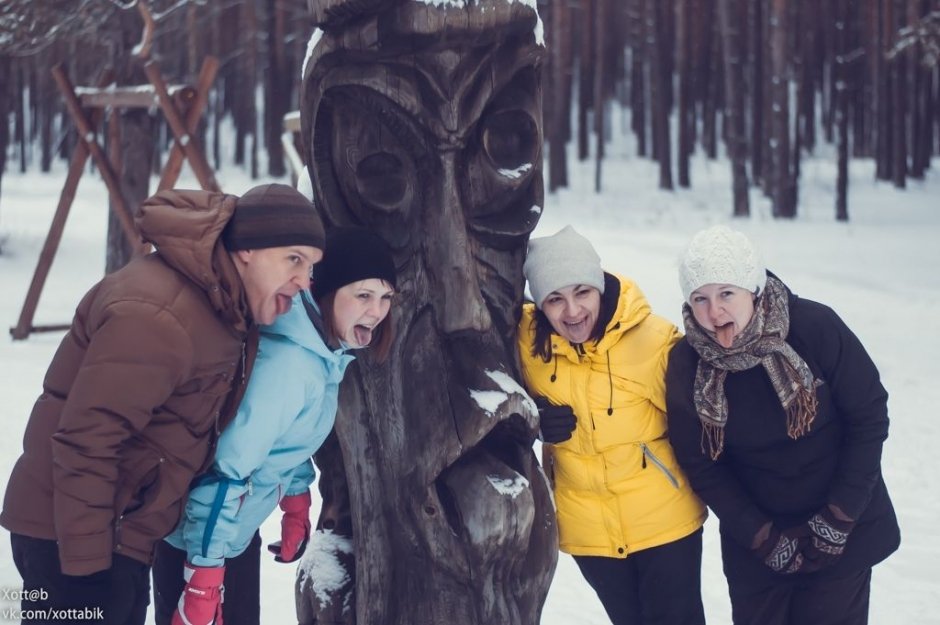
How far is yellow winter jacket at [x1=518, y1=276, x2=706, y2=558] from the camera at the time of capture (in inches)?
106

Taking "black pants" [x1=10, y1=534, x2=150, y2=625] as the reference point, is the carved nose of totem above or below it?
above

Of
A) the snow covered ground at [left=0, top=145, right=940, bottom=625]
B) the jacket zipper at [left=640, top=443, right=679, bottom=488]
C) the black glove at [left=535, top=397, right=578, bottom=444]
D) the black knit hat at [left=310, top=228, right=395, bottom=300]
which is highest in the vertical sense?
the black knit hat at [left=310, top=228, right=395, bottom=300]

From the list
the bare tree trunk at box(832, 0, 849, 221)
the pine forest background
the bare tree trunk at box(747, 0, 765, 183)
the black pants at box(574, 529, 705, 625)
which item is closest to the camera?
the black pants at box(574, 529, 705, 625)

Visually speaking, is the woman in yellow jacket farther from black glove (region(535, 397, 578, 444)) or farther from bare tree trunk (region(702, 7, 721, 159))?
bare tree trunk (region(702, 7, 721, 159))

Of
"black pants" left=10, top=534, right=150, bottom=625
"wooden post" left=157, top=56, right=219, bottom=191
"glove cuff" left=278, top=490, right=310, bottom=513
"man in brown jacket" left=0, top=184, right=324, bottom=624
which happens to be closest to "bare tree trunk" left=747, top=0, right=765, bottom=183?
"wooden post" left=157, top=56, right=219, bottom=191

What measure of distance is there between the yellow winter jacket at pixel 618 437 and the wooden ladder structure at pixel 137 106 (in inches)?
180

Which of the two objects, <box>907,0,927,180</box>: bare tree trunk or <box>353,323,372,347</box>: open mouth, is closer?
<box>353,323,372,347</box>: open mouth

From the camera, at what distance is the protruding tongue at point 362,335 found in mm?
2352

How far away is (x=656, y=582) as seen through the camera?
2.77 m

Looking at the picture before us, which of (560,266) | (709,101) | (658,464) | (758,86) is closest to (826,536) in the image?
(658,464)

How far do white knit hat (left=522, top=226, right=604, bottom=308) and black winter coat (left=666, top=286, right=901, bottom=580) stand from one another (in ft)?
1.06

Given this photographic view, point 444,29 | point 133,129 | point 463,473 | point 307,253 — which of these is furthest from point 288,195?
point 133,129

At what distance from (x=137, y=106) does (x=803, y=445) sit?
6383 millimetres

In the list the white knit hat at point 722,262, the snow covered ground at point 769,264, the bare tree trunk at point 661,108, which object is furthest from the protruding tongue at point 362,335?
the bare tree trunk at point 661,108
